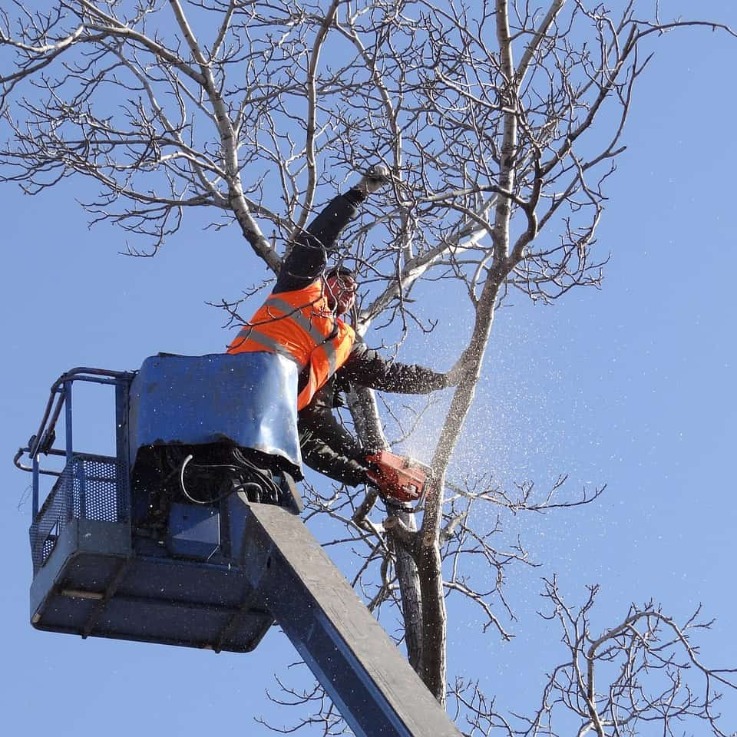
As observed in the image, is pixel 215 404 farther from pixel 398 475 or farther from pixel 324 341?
pixel 398 475

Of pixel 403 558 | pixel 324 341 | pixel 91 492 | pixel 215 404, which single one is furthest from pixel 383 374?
pixel 91 492

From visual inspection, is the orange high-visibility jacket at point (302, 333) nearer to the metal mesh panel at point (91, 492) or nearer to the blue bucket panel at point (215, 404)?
the blue bucket panel at point (215, 404)

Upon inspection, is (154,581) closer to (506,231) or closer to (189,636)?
(189,636)

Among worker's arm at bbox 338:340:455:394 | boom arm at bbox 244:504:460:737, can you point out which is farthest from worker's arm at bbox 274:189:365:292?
boom arm at bbox 244:504:460:737

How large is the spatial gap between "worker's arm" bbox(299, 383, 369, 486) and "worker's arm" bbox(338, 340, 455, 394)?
233 millimetres

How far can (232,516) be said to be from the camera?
6055 millimetres

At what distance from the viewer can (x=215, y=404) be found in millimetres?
6293

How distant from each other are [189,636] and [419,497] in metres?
1.52

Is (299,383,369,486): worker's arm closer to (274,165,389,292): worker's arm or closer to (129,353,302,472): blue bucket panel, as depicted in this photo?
(274,165,389,292): worker's arm

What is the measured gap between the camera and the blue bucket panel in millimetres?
6246

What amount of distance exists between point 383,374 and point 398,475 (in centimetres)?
57

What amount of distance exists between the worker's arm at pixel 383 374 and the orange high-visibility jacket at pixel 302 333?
0.54m

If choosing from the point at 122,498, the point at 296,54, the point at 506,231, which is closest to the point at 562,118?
the point at 506,231

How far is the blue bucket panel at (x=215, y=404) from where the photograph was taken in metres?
6.25
